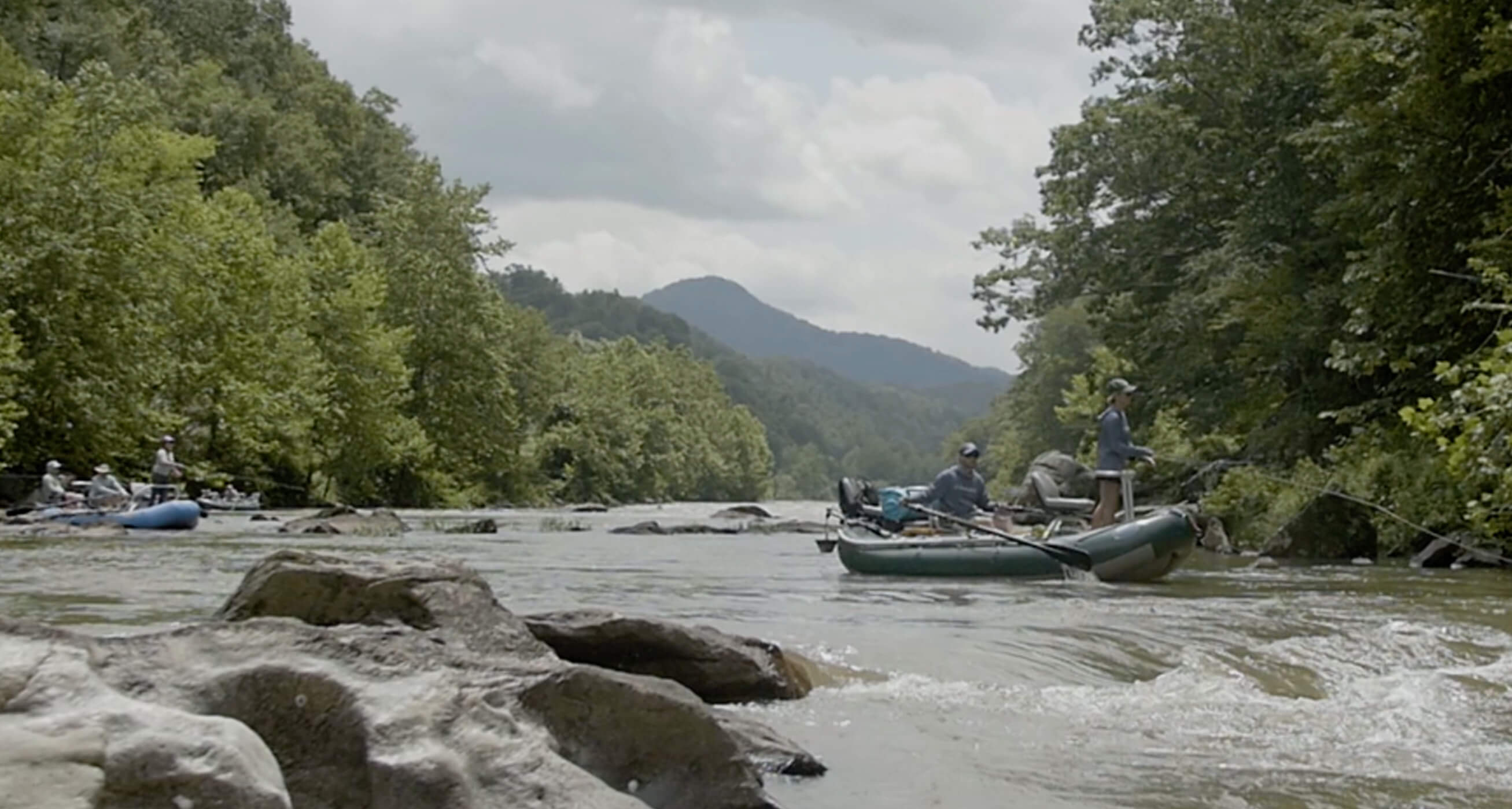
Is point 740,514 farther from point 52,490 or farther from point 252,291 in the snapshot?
point 52,490

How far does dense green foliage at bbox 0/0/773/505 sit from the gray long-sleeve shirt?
15.7 m

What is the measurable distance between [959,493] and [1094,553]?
2.52 metres

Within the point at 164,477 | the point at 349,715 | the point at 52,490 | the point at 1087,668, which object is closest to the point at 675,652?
the point at 1087,668

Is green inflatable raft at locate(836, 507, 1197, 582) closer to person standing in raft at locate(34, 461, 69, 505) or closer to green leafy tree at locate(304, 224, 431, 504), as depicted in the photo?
person standing in raft at locate(34, 461, 69, 505)

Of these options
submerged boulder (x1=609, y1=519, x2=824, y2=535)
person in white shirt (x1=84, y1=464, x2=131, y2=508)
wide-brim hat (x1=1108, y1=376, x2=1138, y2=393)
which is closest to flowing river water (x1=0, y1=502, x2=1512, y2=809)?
wide-brim hat (x1=1108, y1=376, x2=1138, y2=393)

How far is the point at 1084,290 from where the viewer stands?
31062 mm

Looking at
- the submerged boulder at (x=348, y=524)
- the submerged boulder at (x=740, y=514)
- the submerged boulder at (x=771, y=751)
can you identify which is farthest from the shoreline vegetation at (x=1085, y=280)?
the submerged boulder at (x=740, y=514)

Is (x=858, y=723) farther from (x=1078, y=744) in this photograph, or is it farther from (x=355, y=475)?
(x=355, y=475)

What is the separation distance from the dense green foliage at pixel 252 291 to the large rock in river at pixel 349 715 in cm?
2166

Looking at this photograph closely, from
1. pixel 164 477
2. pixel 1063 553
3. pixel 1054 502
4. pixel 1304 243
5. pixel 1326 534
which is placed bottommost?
pixel 1063 553

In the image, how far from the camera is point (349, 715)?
3846 mm

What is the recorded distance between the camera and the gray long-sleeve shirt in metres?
17.5

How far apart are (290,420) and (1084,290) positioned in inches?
763

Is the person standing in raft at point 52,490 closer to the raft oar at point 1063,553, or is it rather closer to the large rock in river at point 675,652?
the raft oar at point 1063,553
